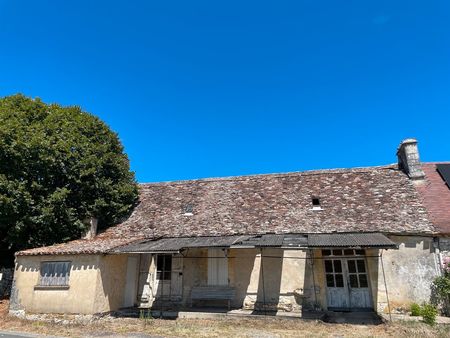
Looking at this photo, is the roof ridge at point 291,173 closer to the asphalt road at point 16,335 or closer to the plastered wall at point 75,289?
the plastered wall at point 75,289

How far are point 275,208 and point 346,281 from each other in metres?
4.02

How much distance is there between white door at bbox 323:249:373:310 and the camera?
11.6 m

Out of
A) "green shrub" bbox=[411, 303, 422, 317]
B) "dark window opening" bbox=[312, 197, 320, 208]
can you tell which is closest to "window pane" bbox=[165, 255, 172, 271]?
"dark window opening" bbox=[312, 197, 320, 208]

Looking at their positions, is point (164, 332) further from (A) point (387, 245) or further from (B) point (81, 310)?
(A) point (387, 245)

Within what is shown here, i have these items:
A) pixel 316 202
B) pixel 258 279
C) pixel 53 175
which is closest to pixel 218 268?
pixel 258 279

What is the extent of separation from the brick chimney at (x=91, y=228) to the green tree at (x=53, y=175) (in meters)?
0.22

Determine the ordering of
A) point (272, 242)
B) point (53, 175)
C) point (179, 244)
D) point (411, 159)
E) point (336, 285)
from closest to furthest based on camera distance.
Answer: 1. point (272, 242)
2. point (179, 244)
3. point (336, 285)
4. point (53, 175)
5. point (411, 159)

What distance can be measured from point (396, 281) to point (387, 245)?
261 cm

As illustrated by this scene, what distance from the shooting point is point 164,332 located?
30.0 feet

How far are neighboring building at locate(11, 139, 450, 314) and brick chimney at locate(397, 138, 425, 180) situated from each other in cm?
4

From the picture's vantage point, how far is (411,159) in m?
14.3

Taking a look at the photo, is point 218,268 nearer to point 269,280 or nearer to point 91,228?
point 269,280

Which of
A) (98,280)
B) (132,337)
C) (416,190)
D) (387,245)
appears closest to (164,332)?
(132,337)

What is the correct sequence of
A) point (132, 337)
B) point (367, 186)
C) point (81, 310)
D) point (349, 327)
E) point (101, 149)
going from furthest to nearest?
point (101, 149)
point (367, 186)
point (81, 310)
point (349, 327)
point (132, 337)
